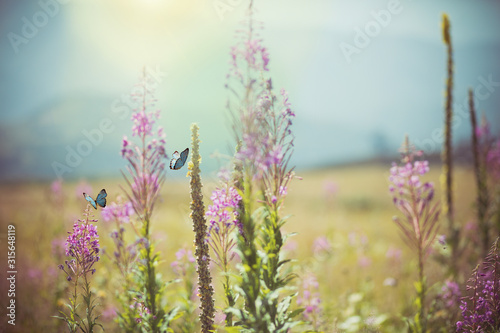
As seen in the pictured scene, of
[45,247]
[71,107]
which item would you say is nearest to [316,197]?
[45,247]

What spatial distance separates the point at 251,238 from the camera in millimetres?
2477

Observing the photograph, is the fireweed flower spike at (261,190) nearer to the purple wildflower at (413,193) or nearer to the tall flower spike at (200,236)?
the tall flower spike at (200,236)

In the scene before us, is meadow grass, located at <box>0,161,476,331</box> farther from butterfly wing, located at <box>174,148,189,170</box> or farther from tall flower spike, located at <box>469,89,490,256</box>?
tall flower spike, located at <box>469,89,490,256</box>

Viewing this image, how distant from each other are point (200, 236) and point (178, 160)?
32.0 inches

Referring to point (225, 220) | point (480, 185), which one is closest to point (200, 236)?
point (225, 220)

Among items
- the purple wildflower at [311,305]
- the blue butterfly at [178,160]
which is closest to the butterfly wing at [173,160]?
the blue butterfly at [178,160]

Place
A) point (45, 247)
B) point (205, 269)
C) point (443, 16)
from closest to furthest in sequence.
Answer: point (205, 269) < point (443, 16) < point (45, 247)

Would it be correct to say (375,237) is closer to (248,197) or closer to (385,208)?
(385,208)

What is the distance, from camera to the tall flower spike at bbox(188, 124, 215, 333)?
9.64ft

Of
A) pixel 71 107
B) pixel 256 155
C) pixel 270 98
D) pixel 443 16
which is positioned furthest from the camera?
pixel 71 107

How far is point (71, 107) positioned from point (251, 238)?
221 meters

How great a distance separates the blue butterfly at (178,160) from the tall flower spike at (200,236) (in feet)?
0.27

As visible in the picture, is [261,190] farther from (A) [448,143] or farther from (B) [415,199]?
(A) [448,143]

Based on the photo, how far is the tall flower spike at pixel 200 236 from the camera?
2.94 metres
